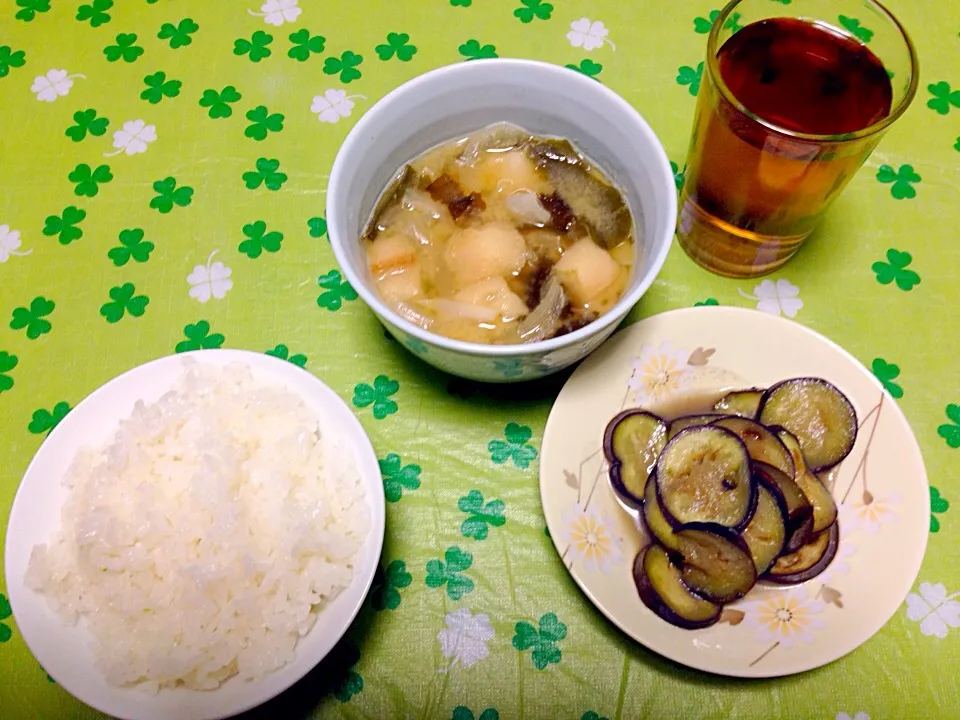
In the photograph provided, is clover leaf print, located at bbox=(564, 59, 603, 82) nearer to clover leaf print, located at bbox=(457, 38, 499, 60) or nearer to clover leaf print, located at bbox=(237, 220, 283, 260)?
clover leaf print, located at bbox=(457, 38, 499, 60)

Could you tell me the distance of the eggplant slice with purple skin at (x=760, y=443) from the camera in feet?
3.49

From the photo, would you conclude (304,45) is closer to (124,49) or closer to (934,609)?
(124,49)

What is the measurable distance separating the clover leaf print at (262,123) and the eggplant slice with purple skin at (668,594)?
3.82 ft

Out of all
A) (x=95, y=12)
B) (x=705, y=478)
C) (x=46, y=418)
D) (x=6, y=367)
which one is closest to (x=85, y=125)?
(x=95, y=12)

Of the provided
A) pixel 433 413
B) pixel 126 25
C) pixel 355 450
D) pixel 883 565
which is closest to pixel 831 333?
pixel 883 565

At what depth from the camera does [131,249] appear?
4.66 feet

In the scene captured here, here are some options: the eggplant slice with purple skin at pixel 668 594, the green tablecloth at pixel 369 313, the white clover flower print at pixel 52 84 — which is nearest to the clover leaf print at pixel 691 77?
the green tablecloth at pixel 369 313

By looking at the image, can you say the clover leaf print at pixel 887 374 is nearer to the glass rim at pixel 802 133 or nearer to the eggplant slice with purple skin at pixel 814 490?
the eggplant slice with purple skin at pixel 814 490

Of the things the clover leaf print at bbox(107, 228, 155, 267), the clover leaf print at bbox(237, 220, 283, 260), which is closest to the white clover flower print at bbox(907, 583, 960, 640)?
the clover leaf print at bbox(237, 220, 283, 260)

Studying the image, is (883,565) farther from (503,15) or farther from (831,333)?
(503,15)

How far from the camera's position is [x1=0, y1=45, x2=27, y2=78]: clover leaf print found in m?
1.63

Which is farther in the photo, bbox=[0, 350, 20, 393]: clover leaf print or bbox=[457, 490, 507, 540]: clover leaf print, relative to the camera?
bbox=[0, 350, 20, 393]: clover leaf print

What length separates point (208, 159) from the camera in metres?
1.51

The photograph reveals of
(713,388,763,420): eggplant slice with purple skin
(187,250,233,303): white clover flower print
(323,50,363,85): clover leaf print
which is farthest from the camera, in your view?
(323,50,363,85): clover leaf print
